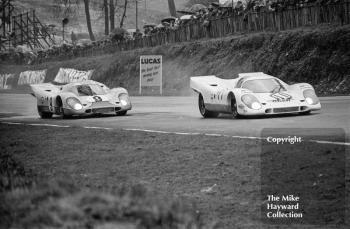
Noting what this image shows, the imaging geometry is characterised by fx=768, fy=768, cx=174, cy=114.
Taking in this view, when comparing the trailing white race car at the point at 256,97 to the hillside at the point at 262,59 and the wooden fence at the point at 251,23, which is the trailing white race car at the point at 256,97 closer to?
the hillside at the point at 262,59

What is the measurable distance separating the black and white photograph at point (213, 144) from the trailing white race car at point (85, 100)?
0.04 m

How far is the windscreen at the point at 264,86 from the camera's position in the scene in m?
16.8

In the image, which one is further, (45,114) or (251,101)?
(45,114)

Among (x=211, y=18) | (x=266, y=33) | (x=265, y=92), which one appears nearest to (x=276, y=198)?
(x=265, y=92)

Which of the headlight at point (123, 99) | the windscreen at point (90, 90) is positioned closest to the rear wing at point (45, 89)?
the windscreen at point (90, 90)

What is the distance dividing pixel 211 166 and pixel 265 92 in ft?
23.8

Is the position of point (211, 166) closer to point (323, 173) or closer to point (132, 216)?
point (323, 173)

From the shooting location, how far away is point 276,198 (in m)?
7.42

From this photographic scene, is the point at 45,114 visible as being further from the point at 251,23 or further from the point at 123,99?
the point at 251,23

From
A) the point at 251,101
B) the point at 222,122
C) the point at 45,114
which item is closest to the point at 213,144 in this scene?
the point at 222,122

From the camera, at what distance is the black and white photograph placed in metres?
4.99

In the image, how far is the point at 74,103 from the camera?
67.4 feet

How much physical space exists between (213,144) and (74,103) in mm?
9546

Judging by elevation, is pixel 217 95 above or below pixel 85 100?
above
